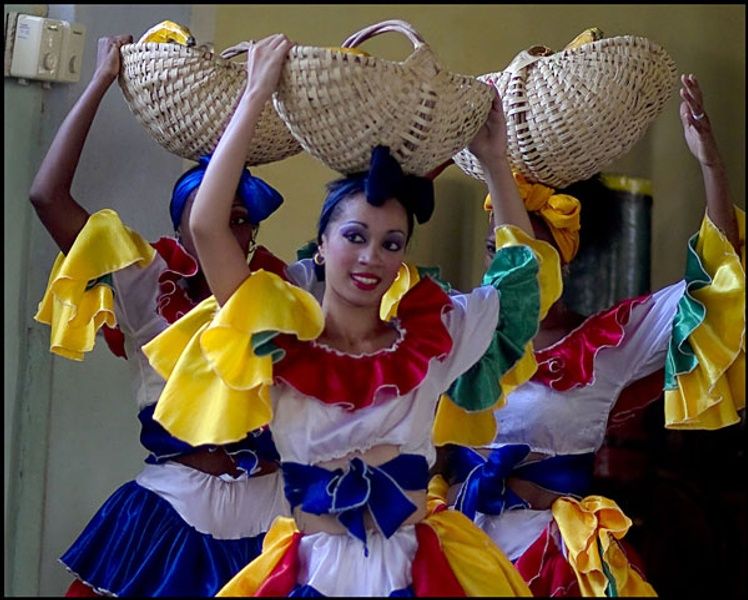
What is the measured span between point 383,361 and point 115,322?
451 millimetres

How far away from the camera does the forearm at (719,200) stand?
1.75 meters

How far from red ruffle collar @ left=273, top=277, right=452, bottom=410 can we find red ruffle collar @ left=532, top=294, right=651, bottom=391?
34 cm

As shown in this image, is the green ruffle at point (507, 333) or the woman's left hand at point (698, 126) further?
the woman's left hand at point (698, 126)

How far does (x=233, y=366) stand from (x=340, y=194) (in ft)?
0.81

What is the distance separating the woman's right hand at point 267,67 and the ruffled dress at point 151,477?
1.25 ft

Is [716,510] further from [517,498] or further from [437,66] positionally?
[437,66]

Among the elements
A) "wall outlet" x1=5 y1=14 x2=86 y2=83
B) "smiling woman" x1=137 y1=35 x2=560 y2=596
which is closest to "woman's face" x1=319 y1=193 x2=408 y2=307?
"smiling woman" x1=137 y1=35 x2=560 y2=596

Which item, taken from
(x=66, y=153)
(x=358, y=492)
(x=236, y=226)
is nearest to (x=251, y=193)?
(x=236, y=226)

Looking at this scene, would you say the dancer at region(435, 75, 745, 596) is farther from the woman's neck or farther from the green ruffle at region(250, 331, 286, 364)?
the green ruffle at region(250, 331, 286, 364)

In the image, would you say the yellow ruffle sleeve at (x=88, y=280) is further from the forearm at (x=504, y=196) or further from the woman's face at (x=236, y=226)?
the forearm at (x=504, y=196)

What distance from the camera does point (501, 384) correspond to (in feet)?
5.20

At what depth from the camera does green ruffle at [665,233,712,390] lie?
1.72 m

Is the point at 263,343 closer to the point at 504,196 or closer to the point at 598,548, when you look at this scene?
the point at 504,196

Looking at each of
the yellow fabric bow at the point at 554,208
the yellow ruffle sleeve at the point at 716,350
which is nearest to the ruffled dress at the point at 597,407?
the yellow ruffle sleeve at the point at 716,350
